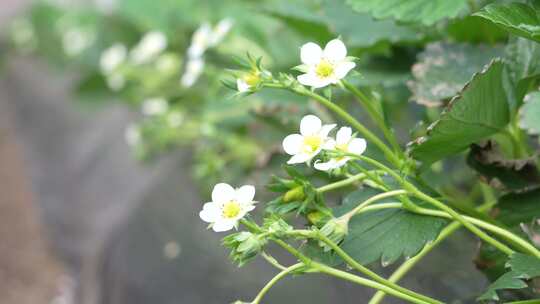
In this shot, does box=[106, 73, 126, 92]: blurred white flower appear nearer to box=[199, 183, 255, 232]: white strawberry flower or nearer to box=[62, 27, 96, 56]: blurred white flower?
box=[62, 27, 96, 56]: blurred white flower

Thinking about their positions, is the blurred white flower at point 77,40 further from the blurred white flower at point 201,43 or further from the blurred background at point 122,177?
the blurred white flower at point 201,43

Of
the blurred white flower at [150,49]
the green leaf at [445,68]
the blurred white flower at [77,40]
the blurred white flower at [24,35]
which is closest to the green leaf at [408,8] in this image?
the green leaf at [445,68]

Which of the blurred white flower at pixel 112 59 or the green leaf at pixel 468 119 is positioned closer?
the green leaf at pixel 468 119

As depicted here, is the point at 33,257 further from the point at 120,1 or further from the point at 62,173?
the point at 120,1

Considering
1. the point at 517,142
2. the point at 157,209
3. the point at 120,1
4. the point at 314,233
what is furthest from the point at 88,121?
the point at 314,233

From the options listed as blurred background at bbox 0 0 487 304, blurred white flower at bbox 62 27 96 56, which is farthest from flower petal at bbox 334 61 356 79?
blurred white flower at bbox 62 27 96 56

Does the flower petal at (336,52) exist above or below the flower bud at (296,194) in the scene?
above

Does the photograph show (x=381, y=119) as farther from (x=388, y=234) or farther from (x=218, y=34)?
(x=218, y=34)
